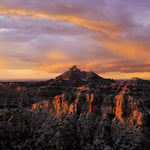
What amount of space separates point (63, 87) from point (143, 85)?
126ft

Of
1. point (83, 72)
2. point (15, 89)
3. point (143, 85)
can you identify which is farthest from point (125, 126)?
point (83, 72)

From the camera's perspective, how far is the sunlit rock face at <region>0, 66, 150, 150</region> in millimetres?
77625

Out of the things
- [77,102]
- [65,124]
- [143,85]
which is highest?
[143,85]

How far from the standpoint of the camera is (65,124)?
84000mm

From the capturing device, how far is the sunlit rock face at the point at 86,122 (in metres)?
77.6

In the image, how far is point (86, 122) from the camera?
3371 inches

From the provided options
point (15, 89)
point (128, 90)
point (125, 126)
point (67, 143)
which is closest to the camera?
point (67, 143)

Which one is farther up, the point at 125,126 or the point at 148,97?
the point at 148,97

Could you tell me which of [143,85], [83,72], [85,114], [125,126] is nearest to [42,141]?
[85,114]

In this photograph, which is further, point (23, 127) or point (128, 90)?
point (128, 90)

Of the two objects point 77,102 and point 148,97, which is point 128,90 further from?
point 77,102

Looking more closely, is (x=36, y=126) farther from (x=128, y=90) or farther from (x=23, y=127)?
(x=128, y=90)

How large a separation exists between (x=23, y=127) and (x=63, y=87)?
3755 centimetres

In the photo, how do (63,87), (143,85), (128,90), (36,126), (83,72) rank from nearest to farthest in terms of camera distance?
(36,126), (128,90), (143,85), (63,87), (83,72)
